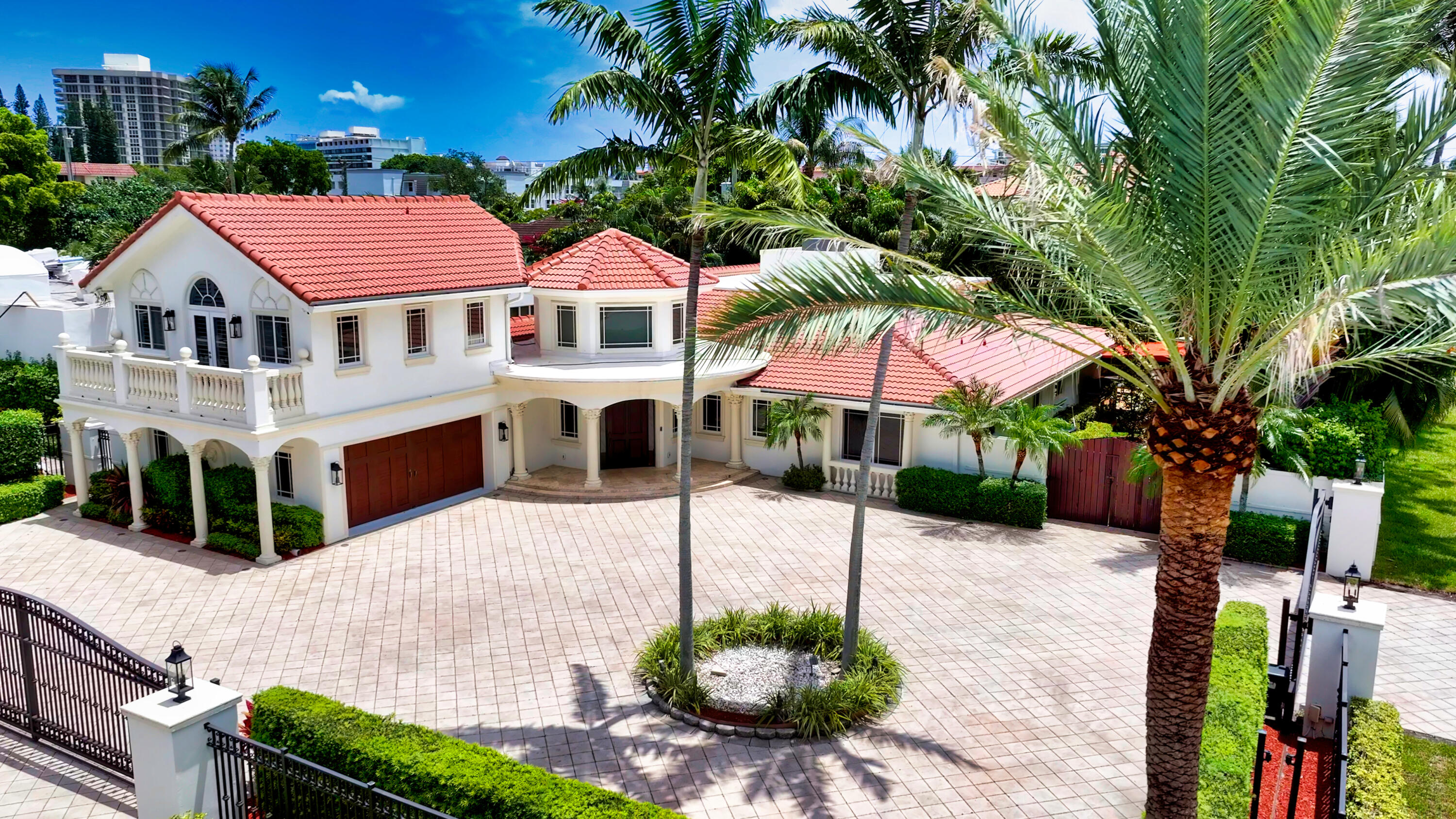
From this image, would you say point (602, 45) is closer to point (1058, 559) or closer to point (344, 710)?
point (344, 710)

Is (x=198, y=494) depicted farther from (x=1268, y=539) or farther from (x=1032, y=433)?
(x=1268, y=539)

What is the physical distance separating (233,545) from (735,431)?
12.4 m

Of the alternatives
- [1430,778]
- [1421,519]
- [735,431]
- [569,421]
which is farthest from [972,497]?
[1430,778]

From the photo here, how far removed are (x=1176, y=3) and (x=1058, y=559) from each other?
14.0 metres

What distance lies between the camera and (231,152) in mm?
51719

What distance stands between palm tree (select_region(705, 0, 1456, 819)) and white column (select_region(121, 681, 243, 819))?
21.2ft

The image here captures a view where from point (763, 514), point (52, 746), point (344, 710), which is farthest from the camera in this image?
point (763, 514)

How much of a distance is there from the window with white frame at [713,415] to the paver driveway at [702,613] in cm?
338

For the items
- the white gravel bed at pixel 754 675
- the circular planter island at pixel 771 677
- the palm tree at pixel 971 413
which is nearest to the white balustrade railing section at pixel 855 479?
the palm tree at pixel 971 413

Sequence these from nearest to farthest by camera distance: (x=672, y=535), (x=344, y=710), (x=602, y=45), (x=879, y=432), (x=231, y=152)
→ (x=344, y=710) → (x=602, y=45) → (x=672, y=535) → (x=879, y=432) → (x=231, y=152)

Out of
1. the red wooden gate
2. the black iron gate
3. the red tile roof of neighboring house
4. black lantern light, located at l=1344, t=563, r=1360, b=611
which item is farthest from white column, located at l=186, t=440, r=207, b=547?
the red tile roof of neighboring house

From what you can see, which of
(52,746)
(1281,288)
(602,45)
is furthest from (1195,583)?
(52,746)

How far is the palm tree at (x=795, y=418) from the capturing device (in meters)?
24.6

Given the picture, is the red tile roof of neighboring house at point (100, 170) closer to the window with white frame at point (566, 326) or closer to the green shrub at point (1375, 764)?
the window with white frame at point (566, 326)
